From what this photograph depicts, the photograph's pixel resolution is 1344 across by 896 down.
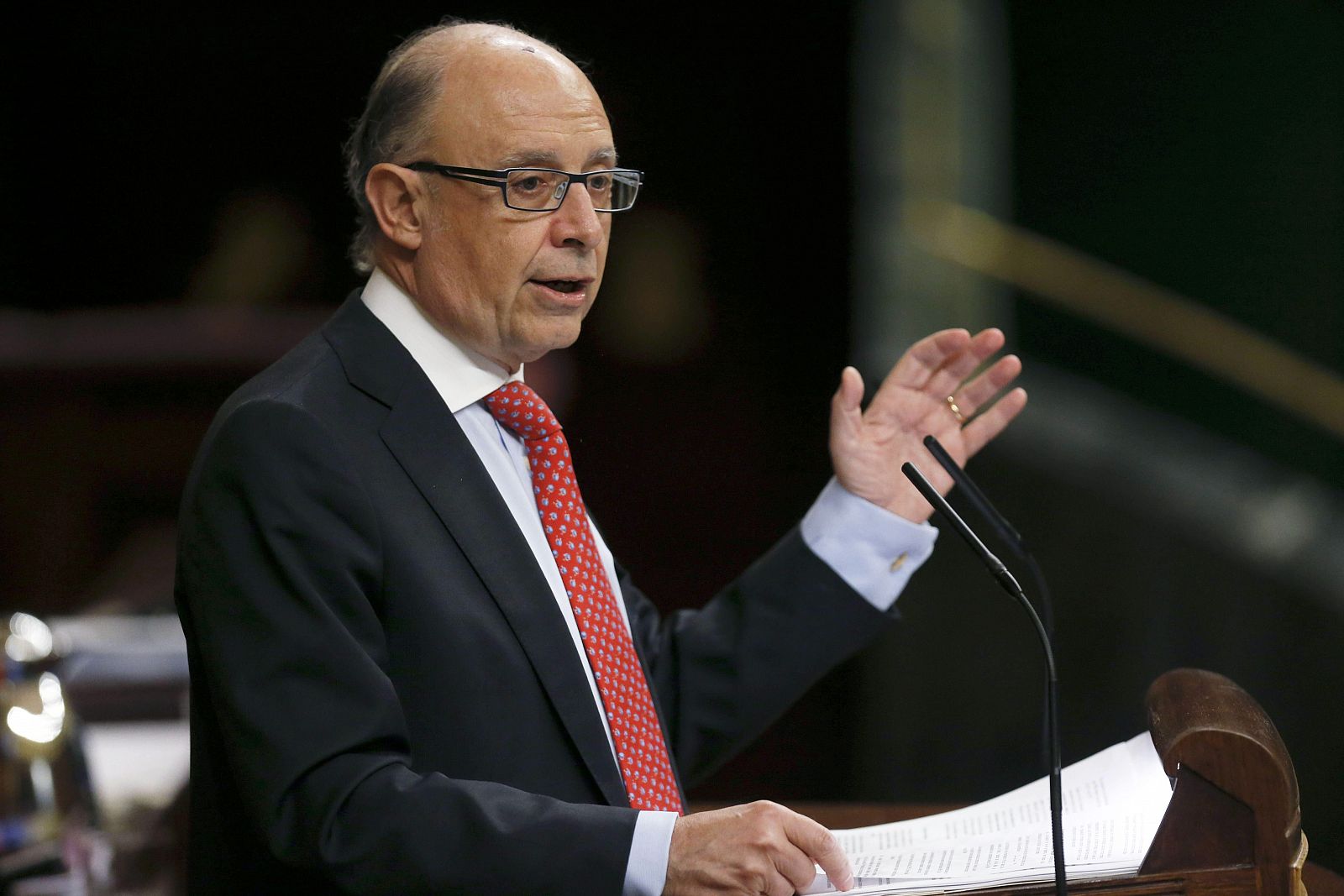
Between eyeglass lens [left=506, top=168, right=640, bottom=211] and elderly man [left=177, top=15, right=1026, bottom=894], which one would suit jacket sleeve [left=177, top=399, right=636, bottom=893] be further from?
eyeglass lens [left=506, top=168, right=640, bottom=211]

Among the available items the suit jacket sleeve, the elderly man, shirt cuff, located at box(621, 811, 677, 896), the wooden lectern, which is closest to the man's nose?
the elderly man

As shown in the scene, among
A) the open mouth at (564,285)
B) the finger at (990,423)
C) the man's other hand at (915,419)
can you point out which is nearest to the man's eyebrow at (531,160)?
the open mouth at (564,285)

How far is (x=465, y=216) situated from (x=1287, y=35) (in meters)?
2.70

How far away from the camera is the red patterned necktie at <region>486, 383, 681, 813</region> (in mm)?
1223

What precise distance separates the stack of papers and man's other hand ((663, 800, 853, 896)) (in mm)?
36

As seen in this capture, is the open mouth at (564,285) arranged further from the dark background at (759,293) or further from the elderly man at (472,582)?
the dark background at (759,293)

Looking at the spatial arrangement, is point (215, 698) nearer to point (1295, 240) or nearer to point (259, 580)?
point (259, 580)

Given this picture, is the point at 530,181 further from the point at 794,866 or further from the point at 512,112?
the point at 794,866

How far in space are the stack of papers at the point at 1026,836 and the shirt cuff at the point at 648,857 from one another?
0.10 meters

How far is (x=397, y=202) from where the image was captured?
4.28 ft

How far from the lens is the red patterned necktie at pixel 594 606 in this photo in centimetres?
122

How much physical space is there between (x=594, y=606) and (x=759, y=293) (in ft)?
9.18

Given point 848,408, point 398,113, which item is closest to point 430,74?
point 398,113

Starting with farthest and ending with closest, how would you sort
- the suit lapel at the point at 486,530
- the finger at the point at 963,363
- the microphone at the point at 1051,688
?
the finger at the point at 963,363 → the suit lapel at the point at 486,530 → the microphone at the point at 1051,688
